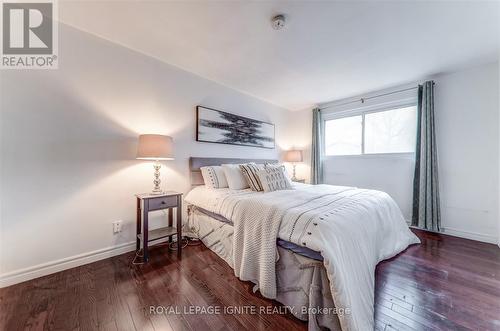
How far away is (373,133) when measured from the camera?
11.5 ft

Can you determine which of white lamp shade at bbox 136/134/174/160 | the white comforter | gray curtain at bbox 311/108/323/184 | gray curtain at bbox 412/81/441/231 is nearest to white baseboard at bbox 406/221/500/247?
gray curtain at bbox 412/81/441/231

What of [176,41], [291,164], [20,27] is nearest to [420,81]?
[291,164]

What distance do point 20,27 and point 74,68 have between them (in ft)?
1.47

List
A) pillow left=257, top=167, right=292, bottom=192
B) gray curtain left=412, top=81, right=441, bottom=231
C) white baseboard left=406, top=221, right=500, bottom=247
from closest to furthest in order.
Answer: pillow left=257, top=167, right=292, bottom=192 < white baseboard left=406, top=221, right=500, bottom=247 < gray curtain left=412, top=81, right=441, bottom=231

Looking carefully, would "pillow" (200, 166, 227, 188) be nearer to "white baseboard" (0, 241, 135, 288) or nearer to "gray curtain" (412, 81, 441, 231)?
"white baseboard" (0, 241, 135, 288)

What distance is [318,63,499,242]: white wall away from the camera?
8.08 ft

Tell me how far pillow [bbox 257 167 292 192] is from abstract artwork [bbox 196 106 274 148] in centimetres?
103

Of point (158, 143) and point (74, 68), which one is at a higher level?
point (74, 68)

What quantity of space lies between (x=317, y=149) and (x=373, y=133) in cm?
104

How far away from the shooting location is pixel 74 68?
1.87 m

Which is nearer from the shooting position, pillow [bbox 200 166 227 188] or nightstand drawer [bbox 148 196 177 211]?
nightstand drawer [bbox 148 196 177 211]

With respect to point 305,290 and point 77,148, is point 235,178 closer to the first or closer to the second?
point 305,290

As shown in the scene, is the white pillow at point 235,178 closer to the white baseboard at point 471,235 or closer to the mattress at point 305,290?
the mattress at point 305,290

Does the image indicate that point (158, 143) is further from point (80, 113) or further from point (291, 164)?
point (291, 164)
